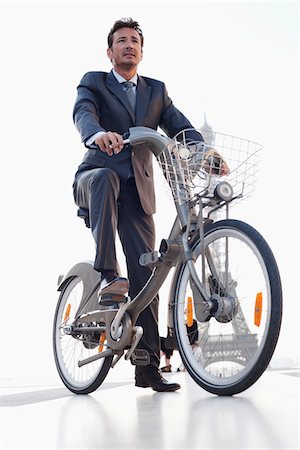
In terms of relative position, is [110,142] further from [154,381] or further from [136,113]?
[154,381]

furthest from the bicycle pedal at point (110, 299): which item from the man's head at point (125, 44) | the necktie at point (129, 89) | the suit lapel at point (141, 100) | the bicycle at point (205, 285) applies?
the man's head at point (125, 44)

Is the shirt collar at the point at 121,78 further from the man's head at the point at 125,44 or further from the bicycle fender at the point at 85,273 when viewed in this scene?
the bicycle fender at the point at 85,273

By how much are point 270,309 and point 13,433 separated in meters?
0.85

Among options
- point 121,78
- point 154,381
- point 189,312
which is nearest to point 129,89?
point 121,78

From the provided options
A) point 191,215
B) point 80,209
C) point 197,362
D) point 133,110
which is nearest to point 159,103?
point 133,110

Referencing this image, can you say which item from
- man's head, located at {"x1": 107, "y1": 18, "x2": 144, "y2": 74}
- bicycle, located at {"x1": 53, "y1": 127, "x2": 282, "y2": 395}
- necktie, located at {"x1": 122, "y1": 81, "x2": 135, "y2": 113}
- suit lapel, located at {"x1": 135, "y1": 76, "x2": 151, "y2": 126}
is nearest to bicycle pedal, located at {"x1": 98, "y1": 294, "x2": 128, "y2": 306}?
bicycle, located at {"x1": 53, "y1": 127, "x2": 282, "y2": 395}

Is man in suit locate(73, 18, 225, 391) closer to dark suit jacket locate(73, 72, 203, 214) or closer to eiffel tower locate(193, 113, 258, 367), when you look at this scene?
dark suit jacket locate(73, 72, 203, 214)

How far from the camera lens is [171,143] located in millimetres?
2207

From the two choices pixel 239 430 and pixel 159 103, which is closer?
pixel 239 430

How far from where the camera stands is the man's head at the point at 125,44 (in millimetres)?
2744

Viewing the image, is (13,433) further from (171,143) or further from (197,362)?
(171,143)

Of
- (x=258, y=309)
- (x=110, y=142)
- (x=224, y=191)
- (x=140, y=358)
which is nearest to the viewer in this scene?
(x=258, y=309)

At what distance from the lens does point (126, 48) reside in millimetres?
2754

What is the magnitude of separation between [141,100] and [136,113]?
7 cm
